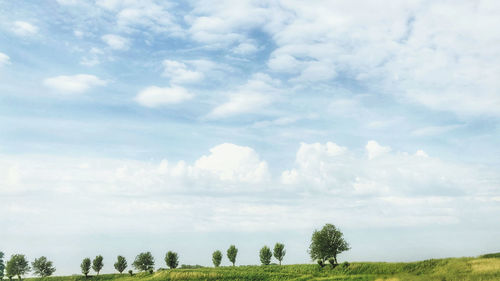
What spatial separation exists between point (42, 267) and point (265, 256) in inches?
3273

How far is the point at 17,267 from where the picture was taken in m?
143

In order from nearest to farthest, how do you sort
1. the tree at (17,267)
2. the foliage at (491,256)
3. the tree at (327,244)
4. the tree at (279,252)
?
the foliage at (491,256) → the tree at (327,244) → the tree at (279,252) → the tree at (17,267)

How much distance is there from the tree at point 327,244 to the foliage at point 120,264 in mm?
74194

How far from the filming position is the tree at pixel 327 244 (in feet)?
327

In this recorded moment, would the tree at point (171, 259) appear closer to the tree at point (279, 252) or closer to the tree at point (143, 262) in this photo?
the tree at point (143, 262)

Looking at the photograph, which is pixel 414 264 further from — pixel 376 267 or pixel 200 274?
pixel 200 274

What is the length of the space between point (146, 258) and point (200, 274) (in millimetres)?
49342

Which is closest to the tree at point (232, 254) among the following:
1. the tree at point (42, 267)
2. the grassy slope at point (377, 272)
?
the grassy slope at point (377, 272)

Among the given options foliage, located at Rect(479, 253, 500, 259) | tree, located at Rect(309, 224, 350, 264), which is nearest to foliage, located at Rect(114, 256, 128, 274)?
tree, located at Rect(309, 224, 350, 264)

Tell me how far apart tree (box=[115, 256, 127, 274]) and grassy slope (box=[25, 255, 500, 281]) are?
3392 cm

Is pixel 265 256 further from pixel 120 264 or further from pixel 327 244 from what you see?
pixel 120 264

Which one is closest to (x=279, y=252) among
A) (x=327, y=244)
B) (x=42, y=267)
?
(x=327, y=244)

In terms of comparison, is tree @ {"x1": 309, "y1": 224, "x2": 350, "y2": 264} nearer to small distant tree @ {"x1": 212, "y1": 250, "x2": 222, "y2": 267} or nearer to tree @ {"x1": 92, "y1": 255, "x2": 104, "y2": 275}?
small distant tree @ {"x1": 212, "y1": 250, "x2": 222, "y2": 267}

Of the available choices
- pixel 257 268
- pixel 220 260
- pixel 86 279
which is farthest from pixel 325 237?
pixel 86 279
